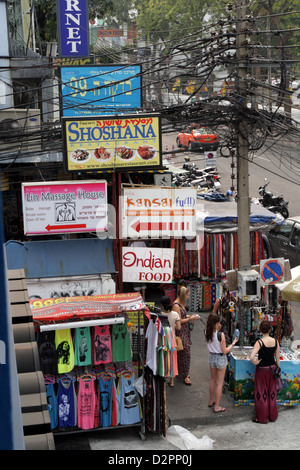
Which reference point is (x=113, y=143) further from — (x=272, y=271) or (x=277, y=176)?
(x=277, y=176)

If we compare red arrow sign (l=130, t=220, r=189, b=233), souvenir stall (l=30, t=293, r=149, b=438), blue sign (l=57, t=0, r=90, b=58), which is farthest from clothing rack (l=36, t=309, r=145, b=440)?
blue sign (l=57, t=0, r=90, b=58)

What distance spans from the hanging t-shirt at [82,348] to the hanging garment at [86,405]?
0.91ft

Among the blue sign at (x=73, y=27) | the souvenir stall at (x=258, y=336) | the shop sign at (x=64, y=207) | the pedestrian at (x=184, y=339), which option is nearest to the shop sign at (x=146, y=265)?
the shop sign at (x=64, y=207)

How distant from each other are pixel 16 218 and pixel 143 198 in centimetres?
549

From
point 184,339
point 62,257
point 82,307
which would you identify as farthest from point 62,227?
point 82,307

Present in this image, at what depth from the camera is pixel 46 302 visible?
8.86 metres

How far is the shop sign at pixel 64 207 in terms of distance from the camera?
1174cm

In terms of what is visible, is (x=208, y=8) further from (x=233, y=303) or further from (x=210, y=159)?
(x=233, y=303)

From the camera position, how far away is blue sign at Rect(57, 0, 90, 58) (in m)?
17.3

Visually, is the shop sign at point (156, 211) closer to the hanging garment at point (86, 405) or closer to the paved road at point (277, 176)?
the hanging garment at point (86, 405)

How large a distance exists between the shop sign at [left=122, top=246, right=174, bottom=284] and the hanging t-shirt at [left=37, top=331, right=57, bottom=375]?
127 inches

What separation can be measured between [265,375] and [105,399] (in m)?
2.34
